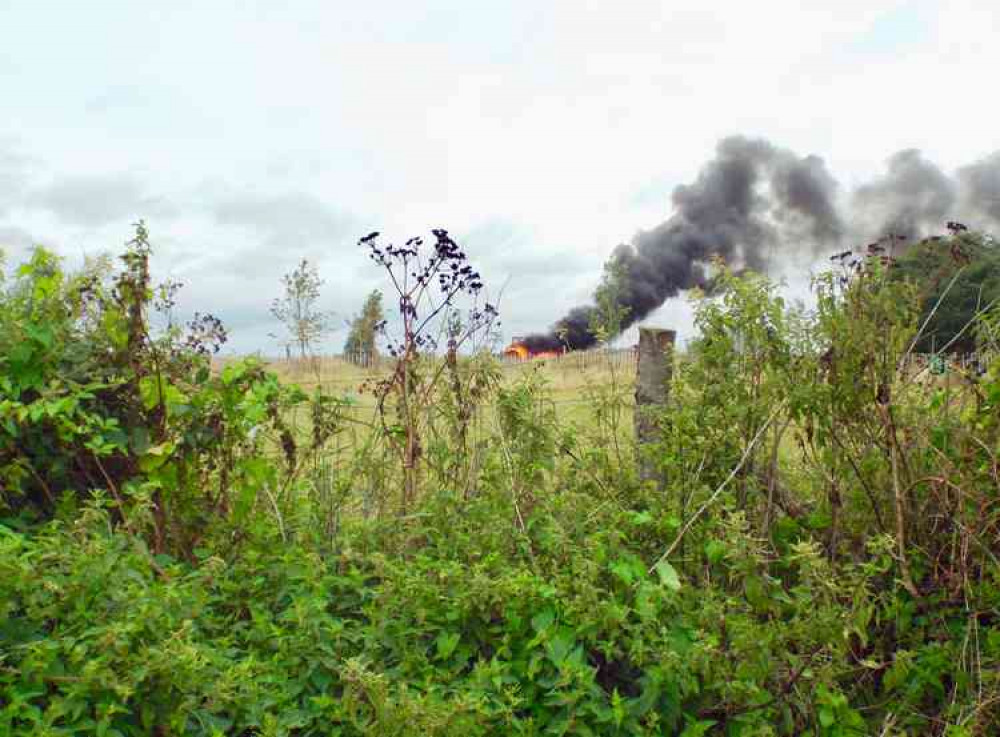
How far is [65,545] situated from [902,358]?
355cm

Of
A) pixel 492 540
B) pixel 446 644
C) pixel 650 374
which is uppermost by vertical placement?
pixel 650 374

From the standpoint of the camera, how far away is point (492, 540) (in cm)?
406

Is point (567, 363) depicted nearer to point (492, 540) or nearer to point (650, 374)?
point (650, 374)

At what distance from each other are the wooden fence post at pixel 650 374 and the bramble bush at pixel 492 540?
13 cm

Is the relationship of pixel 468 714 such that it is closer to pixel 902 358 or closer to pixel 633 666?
pixel 633 666

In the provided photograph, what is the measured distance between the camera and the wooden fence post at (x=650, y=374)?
5062mm

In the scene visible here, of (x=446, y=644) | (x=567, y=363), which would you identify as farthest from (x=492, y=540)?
(x=567, y=363)

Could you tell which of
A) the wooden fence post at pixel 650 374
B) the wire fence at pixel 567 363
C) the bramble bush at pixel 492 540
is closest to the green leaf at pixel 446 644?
the bramble bush at pixel 492 540

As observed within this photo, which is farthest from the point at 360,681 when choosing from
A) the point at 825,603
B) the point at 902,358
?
the point at 902,358

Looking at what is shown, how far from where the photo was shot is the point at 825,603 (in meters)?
3.48

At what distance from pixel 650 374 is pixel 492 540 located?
1.52 m

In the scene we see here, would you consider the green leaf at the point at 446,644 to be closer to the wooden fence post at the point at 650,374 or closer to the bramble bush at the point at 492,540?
the bramble bush at the point at 492,540

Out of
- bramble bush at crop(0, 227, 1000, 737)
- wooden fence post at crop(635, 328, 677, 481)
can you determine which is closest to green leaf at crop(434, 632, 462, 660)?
bramble bush at crop(0, 227, 1000, 737)

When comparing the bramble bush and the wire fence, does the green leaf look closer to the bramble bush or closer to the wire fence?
the bramble bush
